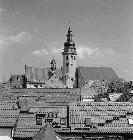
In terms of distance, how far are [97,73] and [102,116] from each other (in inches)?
3680

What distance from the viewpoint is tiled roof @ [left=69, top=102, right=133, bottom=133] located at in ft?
119

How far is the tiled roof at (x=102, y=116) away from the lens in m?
36.3

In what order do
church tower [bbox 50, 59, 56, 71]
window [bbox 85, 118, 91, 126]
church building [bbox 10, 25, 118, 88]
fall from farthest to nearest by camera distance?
church tower [bbox 50, 59, 56, 71]
church building [bbox 10, 25, 118, 88]
window [bbox 85, 118, 91, 126]

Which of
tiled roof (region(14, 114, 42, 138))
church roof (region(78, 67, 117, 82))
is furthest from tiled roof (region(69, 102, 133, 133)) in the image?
church roof (region(78, 67, 117, 82))

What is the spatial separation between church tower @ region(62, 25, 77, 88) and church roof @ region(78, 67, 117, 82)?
274 inches

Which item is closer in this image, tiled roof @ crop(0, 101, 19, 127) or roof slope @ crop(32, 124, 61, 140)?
roof slope @ crop(32, 124, 61, 140)

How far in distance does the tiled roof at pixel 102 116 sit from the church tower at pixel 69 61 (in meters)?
75.1

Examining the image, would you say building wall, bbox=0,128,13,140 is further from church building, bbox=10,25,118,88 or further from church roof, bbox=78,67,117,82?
church roof, bbox=78,67,117,82

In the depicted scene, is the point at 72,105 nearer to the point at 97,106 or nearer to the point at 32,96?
the point at 97,106

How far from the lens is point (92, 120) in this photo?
3744 centimetres

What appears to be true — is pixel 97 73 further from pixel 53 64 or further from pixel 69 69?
pixel 53 64

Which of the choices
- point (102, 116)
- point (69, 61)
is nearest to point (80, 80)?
point (69, 61)

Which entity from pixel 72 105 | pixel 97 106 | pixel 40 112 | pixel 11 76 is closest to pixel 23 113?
pixel 40 112

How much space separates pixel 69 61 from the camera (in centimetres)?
11712
